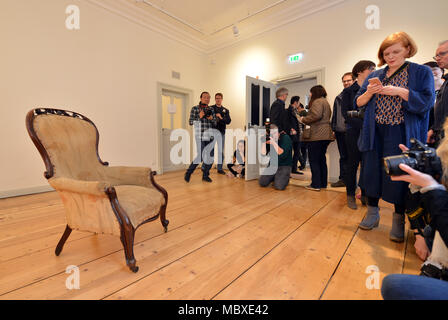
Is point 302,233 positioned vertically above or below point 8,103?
below

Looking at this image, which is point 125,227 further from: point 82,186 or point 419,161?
point 419,161

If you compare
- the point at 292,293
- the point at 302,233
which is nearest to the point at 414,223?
the point at 302,233

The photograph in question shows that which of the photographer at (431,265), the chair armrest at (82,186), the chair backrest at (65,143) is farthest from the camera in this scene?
the chair backrest at (65,143)

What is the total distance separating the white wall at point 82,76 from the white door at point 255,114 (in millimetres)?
1987

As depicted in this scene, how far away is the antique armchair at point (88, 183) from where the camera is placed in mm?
1225

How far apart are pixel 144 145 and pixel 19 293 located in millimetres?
3521

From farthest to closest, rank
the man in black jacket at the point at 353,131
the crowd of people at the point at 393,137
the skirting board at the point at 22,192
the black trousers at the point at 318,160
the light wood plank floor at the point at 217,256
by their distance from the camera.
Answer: the black trousers at the point at 318,160
the skirting board at the point at 22,192
the man in black jacket at the point at 353,131
the light wood plank floor at the point at 217,256
the crowd of people at the point at 393,137

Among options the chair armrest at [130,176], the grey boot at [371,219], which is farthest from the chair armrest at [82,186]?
the grey boot at [371,219]

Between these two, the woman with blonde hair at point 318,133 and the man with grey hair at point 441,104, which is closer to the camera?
the man with grey hair at point 441,104

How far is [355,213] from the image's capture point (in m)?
2.19

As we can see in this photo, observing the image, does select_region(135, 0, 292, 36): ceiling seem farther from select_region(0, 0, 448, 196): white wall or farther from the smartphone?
the smartphone

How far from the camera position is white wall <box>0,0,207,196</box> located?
9.38 feet

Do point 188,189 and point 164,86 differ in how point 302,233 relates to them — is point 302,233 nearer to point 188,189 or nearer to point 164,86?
point 188,189

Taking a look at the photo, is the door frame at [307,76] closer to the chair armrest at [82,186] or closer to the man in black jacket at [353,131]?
the man in black jacket at [353,131]
